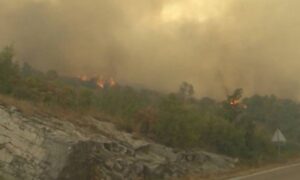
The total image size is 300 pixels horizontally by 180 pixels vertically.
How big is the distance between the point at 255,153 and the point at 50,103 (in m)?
17.4

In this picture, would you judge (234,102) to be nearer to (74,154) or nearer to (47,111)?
(47,111)

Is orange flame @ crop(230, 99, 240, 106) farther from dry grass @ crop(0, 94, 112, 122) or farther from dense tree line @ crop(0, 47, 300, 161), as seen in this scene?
dry grass @ crop(0, 94, 112, 122)

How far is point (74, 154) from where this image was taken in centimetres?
1811

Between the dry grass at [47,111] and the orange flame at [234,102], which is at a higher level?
the orange flame at [234,102]

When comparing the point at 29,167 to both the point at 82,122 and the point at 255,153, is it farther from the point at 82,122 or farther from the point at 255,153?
the point at 255,153

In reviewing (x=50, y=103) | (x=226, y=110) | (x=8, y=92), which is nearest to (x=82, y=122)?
(x=50, y=103)

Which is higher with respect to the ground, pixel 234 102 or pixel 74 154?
pixel 234 102

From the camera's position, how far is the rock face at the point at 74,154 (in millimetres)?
17953

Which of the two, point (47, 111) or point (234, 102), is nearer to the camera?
point (47, 111)

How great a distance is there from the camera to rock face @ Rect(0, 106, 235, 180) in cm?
1795

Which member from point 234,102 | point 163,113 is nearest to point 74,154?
point 163,113

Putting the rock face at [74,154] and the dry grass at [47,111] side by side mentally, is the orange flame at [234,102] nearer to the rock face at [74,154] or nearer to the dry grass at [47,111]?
the dry grass at [47,111]

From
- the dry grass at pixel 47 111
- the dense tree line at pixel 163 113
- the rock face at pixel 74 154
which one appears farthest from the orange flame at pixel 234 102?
the rock face at pixel 74 154

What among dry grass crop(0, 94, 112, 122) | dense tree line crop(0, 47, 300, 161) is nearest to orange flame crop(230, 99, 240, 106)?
dense tree line crop(0, 47, 300, 161)
